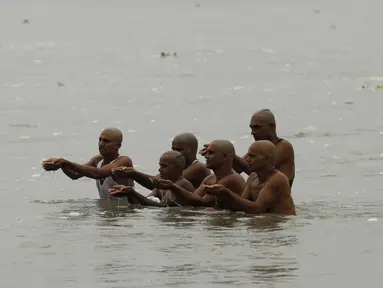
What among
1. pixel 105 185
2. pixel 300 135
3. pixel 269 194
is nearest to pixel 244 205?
pixel 269 194

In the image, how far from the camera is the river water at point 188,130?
1416cm

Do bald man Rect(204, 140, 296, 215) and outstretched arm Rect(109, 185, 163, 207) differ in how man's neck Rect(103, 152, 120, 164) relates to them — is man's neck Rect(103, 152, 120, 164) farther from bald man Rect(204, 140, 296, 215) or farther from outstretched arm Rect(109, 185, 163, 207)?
bald man Rect(204, 140, 296, 215)

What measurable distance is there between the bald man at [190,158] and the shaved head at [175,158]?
1.18 ft

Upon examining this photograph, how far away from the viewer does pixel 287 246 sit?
15.0 metres

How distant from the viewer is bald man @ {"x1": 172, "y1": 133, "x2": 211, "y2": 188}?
58.2 feet

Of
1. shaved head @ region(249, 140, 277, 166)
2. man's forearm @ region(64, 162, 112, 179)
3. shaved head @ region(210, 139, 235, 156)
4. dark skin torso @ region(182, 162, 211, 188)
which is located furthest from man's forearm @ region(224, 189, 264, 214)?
man's forearm @ region(64, 162, 112, 179)

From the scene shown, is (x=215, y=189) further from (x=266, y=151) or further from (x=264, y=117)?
(x=264, y=117)

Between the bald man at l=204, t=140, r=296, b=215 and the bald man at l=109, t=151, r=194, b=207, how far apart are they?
101 centimetres

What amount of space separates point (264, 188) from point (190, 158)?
1.84 m

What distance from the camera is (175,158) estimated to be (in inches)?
681

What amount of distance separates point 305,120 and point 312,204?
9502 millimetres

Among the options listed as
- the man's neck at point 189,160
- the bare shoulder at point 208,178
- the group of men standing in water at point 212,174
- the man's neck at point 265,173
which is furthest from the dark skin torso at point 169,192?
the man's neck at point 265,173

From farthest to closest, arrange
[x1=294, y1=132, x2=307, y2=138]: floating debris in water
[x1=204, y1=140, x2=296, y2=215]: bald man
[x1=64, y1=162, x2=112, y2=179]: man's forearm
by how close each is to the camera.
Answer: [x1=294, y1=132, x2=307, y2=138]: floating debris in water → [x1=64, y1=162, x2=112, y2=179]: man's forearm → [x1=204, y1=140, x2=296, y2=215]: bald man

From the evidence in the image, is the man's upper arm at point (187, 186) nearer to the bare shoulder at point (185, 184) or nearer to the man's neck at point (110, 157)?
the bare shoulder at point (185, 184)
